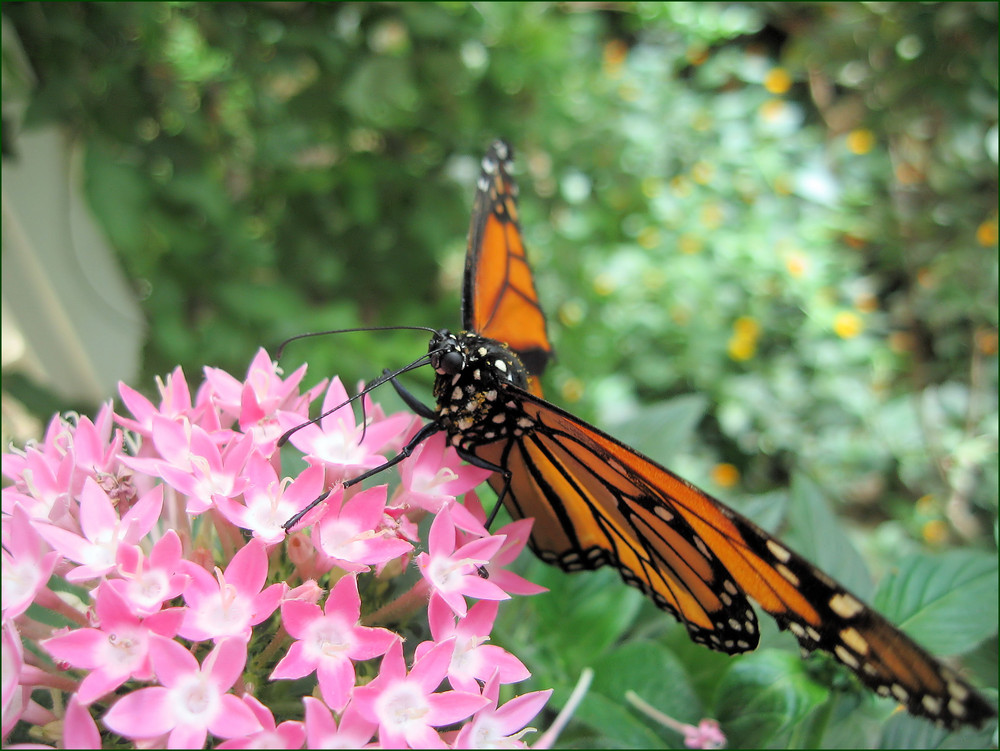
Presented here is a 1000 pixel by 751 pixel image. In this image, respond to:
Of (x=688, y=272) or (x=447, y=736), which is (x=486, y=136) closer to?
(x=688, y=272)

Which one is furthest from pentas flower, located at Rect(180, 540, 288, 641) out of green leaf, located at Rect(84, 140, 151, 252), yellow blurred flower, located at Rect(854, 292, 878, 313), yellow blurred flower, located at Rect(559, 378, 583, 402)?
yellow blurred flower, located at Rect(854, 292, 878, 313)

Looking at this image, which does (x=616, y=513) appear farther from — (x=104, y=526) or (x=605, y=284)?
(x=605, y=284)

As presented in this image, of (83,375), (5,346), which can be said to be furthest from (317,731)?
(83,375)

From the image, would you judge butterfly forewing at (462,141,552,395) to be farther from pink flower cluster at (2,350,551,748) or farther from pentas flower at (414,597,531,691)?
pentas flower at (414,597,531,691)

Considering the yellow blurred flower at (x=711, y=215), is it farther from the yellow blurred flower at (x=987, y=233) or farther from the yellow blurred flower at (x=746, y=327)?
the yellow blurred flower at (x=987, y=233)

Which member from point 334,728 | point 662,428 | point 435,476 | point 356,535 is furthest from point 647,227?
point 334,728

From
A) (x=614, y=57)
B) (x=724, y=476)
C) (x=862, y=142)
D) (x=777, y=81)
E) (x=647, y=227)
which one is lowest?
(x=724, y=476)

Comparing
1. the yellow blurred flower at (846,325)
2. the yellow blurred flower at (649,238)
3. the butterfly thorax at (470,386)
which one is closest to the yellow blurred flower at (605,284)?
the yellow blurred flower at (649,238)
